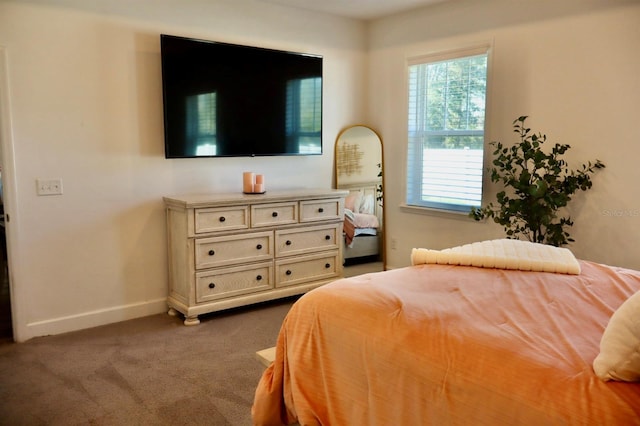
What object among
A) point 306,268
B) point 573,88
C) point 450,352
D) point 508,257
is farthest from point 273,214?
point 450,352

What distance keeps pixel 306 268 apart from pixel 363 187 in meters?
1.16

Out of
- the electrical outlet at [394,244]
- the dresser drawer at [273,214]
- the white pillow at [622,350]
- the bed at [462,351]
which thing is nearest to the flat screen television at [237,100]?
the dresser drawer at [273,214]

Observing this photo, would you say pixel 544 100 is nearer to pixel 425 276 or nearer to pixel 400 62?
pixel 400 62

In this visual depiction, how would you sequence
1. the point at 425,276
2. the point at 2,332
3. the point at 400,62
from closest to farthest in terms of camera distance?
the point at 425,276, the point at 2,332, the point at 400,62

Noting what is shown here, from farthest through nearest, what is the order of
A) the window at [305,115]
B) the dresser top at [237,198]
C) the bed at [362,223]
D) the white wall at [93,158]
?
the bed at [362,223]
the window at [305,115]
the dresser top at [237,198]
the white wall at [93,158]

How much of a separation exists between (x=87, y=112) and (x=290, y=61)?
173 centimetres

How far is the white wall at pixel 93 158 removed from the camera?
11.4ft

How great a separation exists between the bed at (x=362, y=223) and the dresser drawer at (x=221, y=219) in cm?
129

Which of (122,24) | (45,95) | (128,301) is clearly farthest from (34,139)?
(128,301)

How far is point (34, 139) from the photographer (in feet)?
11.5

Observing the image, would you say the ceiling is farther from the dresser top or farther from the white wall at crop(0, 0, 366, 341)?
the dresser top

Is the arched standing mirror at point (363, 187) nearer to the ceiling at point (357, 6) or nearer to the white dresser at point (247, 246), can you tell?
the white dresser at point (247, 246)

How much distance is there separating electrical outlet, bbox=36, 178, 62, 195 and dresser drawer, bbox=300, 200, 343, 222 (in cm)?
179

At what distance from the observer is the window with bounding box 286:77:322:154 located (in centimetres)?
464
